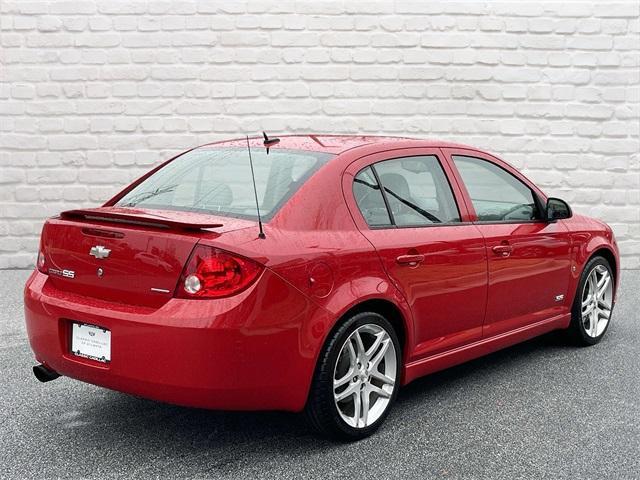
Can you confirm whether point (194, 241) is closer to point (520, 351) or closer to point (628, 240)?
point (520, 351)

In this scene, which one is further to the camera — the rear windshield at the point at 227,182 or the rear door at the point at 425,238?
the rear door at the point at 425,238

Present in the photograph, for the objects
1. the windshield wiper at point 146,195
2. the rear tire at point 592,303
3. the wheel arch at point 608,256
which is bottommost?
the rear tire at point 592,303

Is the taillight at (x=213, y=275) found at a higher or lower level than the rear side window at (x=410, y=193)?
lower

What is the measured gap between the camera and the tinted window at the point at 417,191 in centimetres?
413

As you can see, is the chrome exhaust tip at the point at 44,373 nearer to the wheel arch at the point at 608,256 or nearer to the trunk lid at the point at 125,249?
the trunk lid at the point at 125,249

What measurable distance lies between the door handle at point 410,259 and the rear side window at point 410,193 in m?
0.18

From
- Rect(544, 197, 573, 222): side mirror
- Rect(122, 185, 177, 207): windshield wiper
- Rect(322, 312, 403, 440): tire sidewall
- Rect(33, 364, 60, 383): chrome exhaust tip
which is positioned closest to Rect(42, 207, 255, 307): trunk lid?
Rect(122, 185, 177, 207): windshield wiper

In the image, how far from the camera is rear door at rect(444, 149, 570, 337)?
15.2 ft

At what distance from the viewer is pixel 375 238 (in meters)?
3.87

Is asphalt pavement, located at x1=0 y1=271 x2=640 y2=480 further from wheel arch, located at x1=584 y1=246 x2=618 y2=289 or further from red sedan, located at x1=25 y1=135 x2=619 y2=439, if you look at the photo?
wheel arch, located at x1=584 y1=246 x2=618 y2=289

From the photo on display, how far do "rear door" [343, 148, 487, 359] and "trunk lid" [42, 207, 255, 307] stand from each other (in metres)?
0.76

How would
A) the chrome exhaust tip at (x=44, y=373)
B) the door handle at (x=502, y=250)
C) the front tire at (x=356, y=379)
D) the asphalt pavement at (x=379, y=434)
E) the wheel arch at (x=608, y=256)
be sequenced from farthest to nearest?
the wheel arch at (x=608, y=256)
the door handle at (x=502, y=250)
the chrome exhaust tip at (x=44, y=373)
the front tire at (x=356, y=379)
the asphalt pavement at (x=379, y=434)

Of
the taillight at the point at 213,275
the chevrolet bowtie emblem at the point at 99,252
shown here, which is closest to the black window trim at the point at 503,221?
the taillight at the point at 213,275

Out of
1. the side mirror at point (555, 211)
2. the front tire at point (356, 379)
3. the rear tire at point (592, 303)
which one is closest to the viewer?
the front tire at point (356, 379)
